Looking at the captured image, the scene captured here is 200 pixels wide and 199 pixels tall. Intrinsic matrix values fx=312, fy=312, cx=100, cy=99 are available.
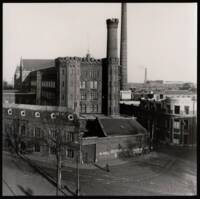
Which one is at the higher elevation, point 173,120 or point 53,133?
point 173,120

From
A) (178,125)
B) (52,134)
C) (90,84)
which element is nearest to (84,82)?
(90,84)

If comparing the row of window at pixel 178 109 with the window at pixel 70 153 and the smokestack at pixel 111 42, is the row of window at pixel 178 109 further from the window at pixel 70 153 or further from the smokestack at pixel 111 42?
the window at pixel 70 153

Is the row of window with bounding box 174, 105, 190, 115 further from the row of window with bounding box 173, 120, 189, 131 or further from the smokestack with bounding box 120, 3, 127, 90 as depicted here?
the smokestack with bounding box 120, 3, 127, 90

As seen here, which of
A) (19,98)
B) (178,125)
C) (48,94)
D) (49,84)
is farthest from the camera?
(19,98)

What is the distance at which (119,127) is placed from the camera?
39.4 meters

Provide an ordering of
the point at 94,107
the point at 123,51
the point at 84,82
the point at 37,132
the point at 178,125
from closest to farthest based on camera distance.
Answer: the point at 37,132 < the point at 178,125 < the point at 84,82 < the point at 94,107 < the point at 123,51

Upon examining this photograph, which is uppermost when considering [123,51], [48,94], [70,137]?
[123,51]

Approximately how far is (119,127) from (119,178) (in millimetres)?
11063

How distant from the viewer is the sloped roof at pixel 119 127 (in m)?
38.0

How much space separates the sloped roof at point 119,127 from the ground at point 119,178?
3.79 m

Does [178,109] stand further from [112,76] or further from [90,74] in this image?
[90,74]

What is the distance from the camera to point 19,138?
36969 millimetres

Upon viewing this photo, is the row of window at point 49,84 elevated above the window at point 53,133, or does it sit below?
above

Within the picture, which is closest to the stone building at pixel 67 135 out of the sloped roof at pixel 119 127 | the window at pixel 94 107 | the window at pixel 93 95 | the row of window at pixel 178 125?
the sloped roof at pixel 119 127
